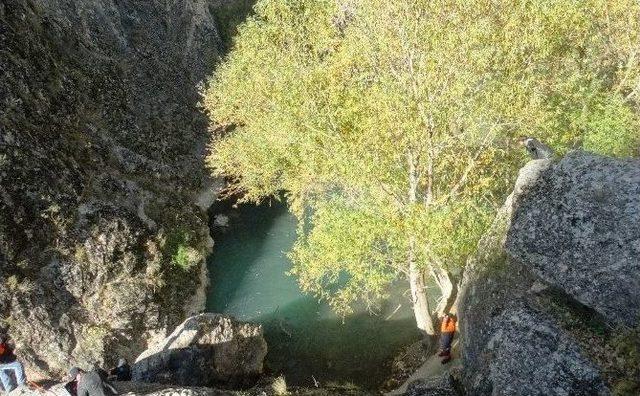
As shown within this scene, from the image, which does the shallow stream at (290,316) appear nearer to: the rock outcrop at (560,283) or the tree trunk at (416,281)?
the tree trunk at (416,281)

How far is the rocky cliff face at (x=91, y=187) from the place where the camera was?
102 feet

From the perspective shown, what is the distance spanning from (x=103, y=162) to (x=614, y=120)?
35.9 meters

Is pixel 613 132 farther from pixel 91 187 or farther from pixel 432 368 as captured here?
pixel 91 187

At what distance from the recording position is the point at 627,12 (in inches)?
1316

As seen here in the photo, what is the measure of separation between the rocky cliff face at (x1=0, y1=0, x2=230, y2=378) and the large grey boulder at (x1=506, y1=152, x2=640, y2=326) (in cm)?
2534

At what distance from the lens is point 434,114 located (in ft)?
78.9

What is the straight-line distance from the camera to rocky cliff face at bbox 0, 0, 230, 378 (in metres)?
31.0

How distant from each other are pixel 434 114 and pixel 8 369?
2154 cm

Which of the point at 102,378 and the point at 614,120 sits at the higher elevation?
the point at 102,378

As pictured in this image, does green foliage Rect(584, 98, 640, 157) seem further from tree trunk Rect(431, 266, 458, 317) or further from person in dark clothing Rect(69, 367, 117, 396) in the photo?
person in dark clothing Rect(69, 367, 117, 396)

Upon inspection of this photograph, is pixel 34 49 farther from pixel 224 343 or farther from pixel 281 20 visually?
pixel 224 343

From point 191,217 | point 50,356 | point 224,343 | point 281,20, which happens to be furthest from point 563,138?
point 50,356

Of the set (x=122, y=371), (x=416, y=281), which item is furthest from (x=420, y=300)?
(x=122, y=371)

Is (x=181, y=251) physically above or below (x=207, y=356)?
above
